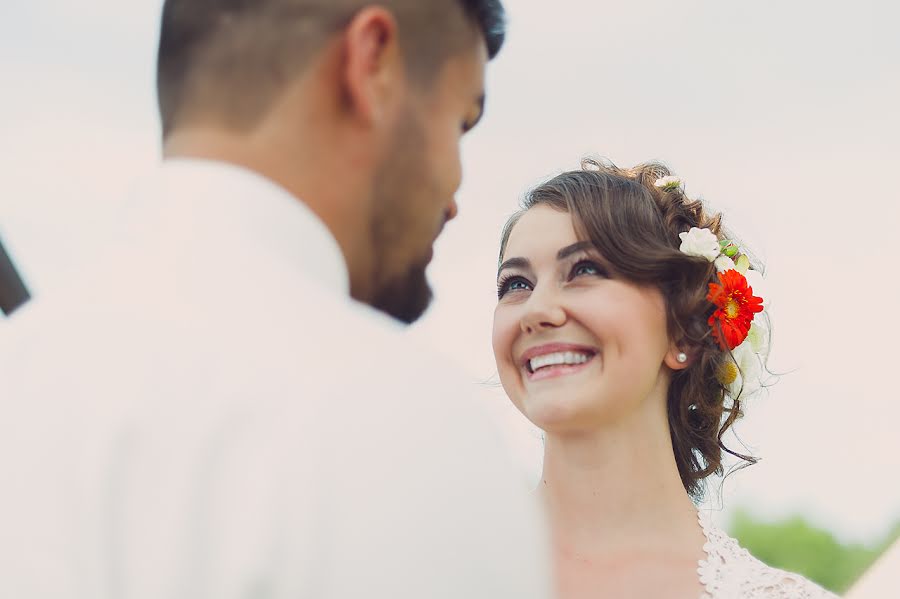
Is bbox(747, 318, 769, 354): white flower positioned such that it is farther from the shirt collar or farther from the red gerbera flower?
the shirt collar

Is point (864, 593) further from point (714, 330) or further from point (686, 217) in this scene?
point (686, 217)

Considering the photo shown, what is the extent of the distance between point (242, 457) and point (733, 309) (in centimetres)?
356

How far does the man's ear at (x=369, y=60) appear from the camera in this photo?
1.42 meters

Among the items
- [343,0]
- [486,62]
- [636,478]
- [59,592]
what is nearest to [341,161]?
[343,0]

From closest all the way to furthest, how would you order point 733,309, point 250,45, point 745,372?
point 250,45, point 733,309, point 745,372

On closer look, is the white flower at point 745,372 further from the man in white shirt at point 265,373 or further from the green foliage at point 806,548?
the green foliage at point 806,548

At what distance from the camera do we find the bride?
12.7 ft

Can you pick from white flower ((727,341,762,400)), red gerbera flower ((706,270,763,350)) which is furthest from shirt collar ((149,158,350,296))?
white flower ((727,341,762,400))

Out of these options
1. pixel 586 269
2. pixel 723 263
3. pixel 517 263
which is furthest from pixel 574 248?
pixel 723 263

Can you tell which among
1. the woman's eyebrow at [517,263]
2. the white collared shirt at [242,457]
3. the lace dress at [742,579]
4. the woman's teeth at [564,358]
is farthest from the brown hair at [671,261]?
the white collared shirt at [242,457]

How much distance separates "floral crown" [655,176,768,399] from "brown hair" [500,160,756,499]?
0.03 meters

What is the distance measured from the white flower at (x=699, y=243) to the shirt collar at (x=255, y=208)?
10.0 ft

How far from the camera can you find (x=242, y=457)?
44.0 inches

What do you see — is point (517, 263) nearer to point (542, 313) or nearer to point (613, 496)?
point (542, 313)
